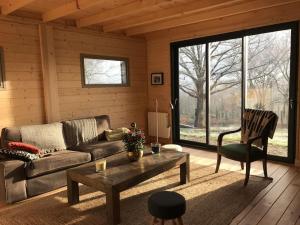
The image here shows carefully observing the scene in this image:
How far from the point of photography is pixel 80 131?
412cm

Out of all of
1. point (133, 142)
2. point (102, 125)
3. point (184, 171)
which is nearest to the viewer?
point (133, 142)

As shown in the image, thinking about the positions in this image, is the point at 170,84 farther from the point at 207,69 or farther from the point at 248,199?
the point at 248,199

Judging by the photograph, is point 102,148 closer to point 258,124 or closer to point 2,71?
point 2,71

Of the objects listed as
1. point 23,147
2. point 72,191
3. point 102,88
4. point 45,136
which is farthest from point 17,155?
point 102,88

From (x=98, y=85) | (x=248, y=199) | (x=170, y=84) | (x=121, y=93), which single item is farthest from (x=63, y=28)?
(x=248, y=199)

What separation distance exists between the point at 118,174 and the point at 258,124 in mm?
2092

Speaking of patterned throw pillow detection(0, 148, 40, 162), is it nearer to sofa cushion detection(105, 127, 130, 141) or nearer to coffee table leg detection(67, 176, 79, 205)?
coffee table leg detection(67, 176, 79, 205)

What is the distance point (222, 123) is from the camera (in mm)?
4820

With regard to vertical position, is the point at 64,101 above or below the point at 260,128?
above

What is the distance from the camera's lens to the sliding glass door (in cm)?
398

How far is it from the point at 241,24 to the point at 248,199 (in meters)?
2.80

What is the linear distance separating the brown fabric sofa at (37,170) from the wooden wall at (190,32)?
83.6 inches

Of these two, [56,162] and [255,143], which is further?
[255,143]

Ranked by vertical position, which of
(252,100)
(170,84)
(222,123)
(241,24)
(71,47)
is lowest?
(222,123)
